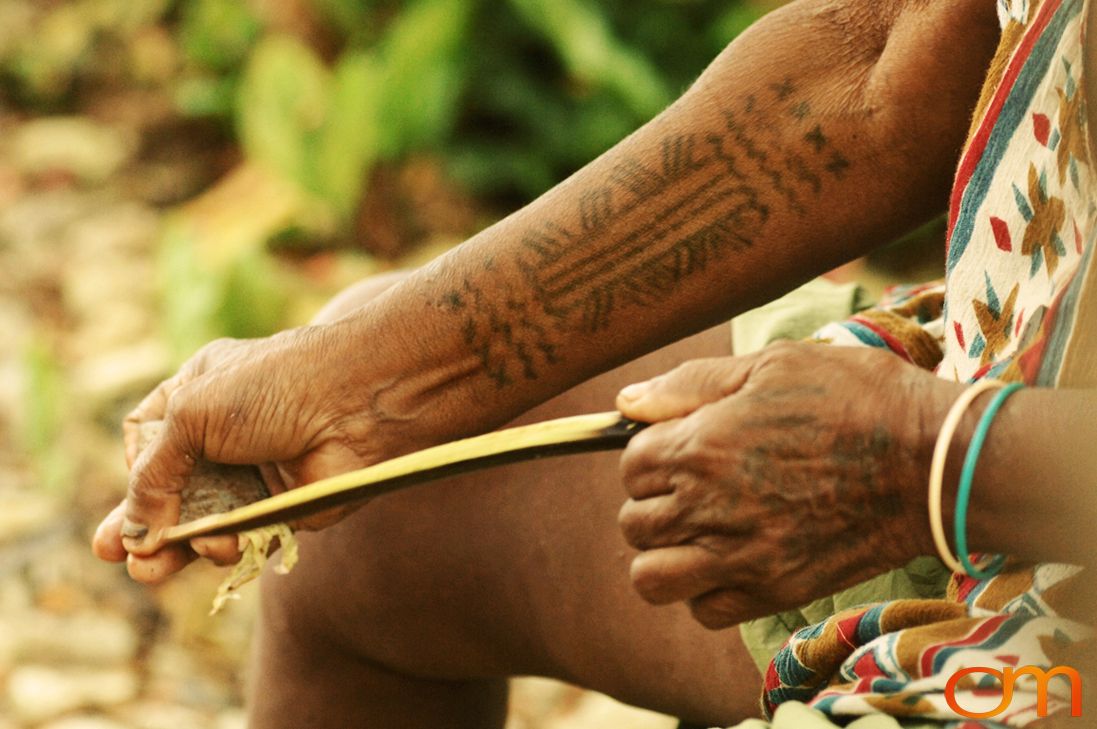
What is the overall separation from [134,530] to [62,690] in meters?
1.19

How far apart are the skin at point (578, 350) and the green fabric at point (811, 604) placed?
0.04m

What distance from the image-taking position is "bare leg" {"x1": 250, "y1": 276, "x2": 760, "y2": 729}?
3.78 feet

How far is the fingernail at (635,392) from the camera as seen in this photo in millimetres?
892

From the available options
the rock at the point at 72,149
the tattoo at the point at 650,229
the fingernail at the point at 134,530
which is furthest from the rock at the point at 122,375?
the tattoo at the point at 650,229

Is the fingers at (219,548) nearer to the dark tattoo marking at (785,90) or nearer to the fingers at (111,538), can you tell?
the fingers at (111,538)

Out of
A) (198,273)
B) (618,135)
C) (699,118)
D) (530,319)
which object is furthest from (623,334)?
(618,135)

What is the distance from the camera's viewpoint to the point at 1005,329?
904 mm

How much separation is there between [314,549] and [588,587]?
0.29 m

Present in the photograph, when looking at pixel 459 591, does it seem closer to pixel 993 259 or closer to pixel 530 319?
pixel 530 319

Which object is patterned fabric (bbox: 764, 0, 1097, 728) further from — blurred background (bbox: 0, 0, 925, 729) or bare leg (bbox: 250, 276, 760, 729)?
blurred background (bbox: 0, 0, 925, 729)

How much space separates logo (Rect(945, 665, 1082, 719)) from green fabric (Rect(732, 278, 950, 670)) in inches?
5.9

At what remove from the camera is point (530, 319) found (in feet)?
3.72

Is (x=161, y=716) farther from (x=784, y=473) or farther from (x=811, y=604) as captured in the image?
(x=784, y=473)

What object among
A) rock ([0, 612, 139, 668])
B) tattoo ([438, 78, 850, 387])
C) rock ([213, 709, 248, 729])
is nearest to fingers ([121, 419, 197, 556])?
tattoo ([438, 78, 850, 387])
